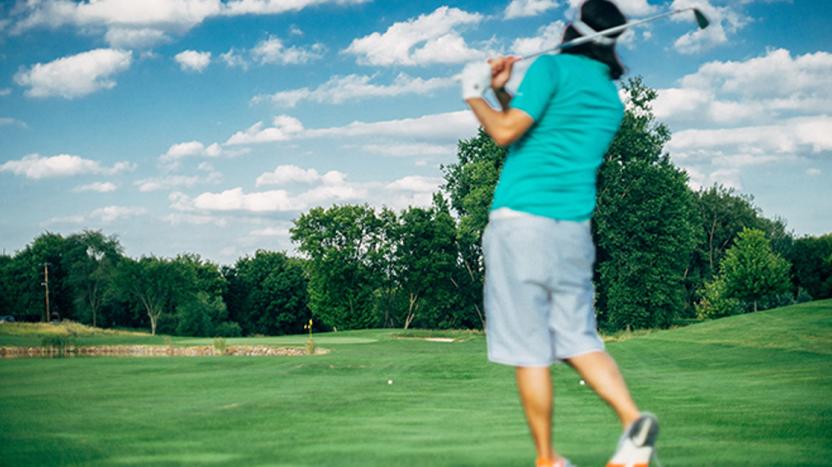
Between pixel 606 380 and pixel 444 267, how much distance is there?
57.9m

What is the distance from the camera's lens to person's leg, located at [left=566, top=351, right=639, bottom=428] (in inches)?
140

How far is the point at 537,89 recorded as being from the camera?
3.57 metres

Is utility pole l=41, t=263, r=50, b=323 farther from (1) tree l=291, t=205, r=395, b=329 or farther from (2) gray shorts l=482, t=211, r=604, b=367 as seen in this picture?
(2) gray shorts l=482, t=211, r=604, b=367

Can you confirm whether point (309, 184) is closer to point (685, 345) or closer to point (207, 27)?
point (207, 27)

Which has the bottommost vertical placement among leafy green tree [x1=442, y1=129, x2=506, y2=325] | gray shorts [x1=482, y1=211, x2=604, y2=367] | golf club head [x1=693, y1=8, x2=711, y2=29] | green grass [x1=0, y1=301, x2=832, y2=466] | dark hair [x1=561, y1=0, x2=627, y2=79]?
green grass [x1=0, y1=301, x2=832, y2=466]

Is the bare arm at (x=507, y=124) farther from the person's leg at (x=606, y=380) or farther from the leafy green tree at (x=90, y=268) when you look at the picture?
the leafy green tree at (x=90, y=268)

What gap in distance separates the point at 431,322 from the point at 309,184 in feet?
58.3

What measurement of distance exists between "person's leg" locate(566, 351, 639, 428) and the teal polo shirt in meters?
0.63

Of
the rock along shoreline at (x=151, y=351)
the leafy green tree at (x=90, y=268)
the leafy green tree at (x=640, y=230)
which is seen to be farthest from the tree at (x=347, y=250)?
the rock along shoreline at (x=151, y=351)

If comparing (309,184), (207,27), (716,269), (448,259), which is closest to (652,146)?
(448,259)

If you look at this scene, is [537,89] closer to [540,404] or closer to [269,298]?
[540,404]

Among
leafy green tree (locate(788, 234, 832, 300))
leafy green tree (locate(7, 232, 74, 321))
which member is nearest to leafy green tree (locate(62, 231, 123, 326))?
leafy green tree (locate(7, 232, 74, 321))

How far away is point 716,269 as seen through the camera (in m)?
66.7

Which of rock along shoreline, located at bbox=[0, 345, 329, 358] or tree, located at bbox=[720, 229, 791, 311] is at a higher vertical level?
tree, located at bbox=[720, 229, 791, 311]
